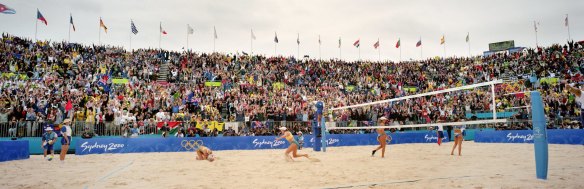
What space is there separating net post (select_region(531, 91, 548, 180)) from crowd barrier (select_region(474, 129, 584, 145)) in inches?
655

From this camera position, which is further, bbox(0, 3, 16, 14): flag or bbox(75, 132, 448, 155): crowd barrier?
bbox(0, 3, 16, 14): flag

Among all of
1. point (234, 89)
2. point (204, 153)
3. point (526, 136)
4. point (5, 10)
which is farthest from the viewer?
point (234, 89)

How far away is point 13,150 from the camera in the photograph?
16125 mm

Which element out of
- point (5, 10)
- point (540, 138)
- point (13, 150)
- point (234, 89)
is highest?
point (5, 10)

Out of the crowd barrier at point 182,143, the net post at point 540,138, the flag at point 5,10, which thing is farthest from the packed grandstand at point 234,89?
the net post at point 540,138

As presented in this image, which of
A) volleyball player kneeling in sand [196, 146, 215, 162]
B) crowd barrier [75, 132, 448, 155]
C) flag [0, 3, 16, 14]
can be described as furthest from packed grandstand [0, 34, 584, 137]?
volleyball player kneeling in sand [196, 146, 215, 162]

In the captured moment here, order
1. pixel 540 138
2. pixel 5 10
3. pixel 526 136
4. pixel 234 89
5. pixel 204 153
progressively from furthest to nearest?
pixel 234 89 < pixel 526 136 < pixel 5 10 < pixel 204 153 < pixel 540 138

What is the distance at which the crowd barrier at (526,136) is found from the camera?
21297mm

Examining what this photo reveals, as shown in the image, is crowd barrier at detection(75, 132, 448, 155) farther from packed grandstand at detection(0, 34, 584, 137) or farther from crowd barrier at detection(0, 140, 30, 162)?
crowd barrier at detection(0, 140, 30, 162)

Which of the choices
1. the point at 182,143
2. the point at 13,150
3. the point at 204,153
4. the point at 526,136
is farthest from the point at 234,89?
the point at 526,136

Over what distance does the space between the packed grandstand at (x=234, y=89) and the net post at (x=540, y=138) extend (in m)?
11.1

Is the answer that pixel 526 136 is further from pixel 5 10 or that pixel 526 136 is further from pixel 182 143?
pixel 5 10

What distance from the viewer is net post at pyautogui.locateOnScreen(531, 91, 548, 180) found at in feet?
25.8

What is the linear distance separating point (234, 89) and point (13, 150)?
16040 mm
